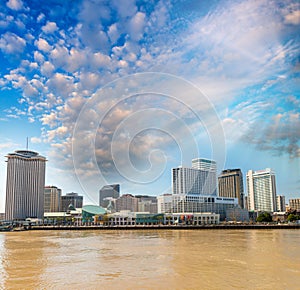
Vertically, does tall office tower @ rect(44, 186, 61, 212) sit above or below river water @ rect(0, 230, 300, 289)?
above

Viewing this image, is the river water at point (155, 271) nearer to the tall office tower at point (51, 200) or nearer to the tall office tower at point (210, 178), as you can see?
the tall office tower at point (210, 178)

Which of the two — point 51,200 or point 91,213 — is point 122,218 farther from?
point 51,200

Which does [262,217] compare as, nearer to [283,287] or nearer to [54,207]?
[283,287]

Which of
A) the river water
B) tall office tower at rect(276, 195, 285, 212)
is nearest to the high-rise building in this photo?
tall office tower at rect(276, 195, 285, 212)

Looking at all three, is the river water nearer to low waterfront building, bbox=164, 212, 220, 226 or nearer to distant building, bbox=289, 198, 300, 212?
low waterfront building, bbox=164, 212, 220, 226

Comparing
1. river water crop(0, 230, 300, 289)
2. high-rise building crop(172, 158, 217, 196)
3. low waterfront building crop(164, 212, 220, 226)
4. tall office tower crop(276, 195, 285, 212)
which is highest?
high-rise building crop(172, 158, 217, 196)

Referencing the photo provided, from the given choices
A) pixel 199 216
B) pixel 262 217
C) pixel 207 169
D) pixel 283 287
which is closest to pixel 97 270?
pixel 283 287

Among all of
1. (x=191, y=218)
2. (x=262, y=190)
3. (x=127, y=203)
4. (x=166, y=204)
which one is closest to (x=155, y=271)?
(x=191, y=218)
